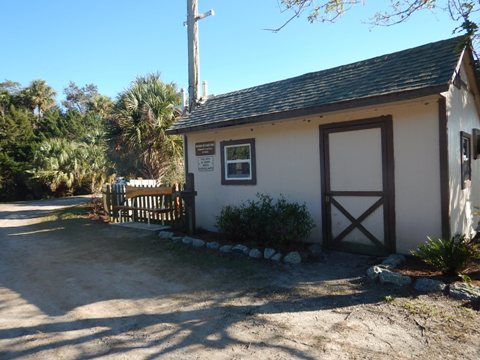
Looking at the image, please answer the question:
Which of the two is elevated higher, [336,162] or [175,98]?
[175,98]

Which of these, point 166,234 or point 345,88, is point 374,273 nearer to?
point 345,88

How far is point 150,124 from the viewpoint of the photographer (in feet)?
52.0

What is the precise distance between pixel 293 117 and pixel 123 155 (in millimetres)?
11007

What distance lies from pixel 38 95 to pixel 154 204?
40452 mm

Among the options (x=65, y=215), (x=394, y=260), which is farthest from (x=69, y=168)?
(x=394, y=260)

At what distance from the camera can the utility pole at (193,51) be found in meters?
12.6

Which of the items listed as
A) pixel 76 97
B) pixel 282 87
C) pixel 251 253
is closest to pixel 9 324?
pixel 251 253

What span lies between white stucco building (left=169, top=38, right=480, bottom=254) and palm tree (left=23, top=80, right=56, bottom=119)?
42.0 meters

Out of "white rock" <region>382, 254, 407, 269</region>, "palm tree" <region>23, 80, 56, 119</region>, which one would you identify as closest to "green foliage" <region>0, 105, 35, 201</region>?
"palm tree" <region>23, 80, 56, 119</region>

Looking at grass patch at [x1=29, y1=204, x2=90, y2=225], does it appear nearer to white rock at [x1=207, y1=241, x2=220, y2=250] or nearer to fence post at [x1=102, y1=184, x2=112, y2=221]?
fence post at [x1=102, y1=184, x2=112, y2=221]

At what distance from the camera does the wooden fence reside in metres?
9.33

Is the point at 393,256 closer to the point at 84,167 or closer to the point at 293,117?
the point at 293,117

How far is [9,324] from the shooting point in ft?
13.9

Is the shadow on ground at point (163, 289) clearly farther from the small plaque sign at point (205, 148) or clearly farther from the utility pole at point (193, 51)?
the utility pole at point (193, 51)
